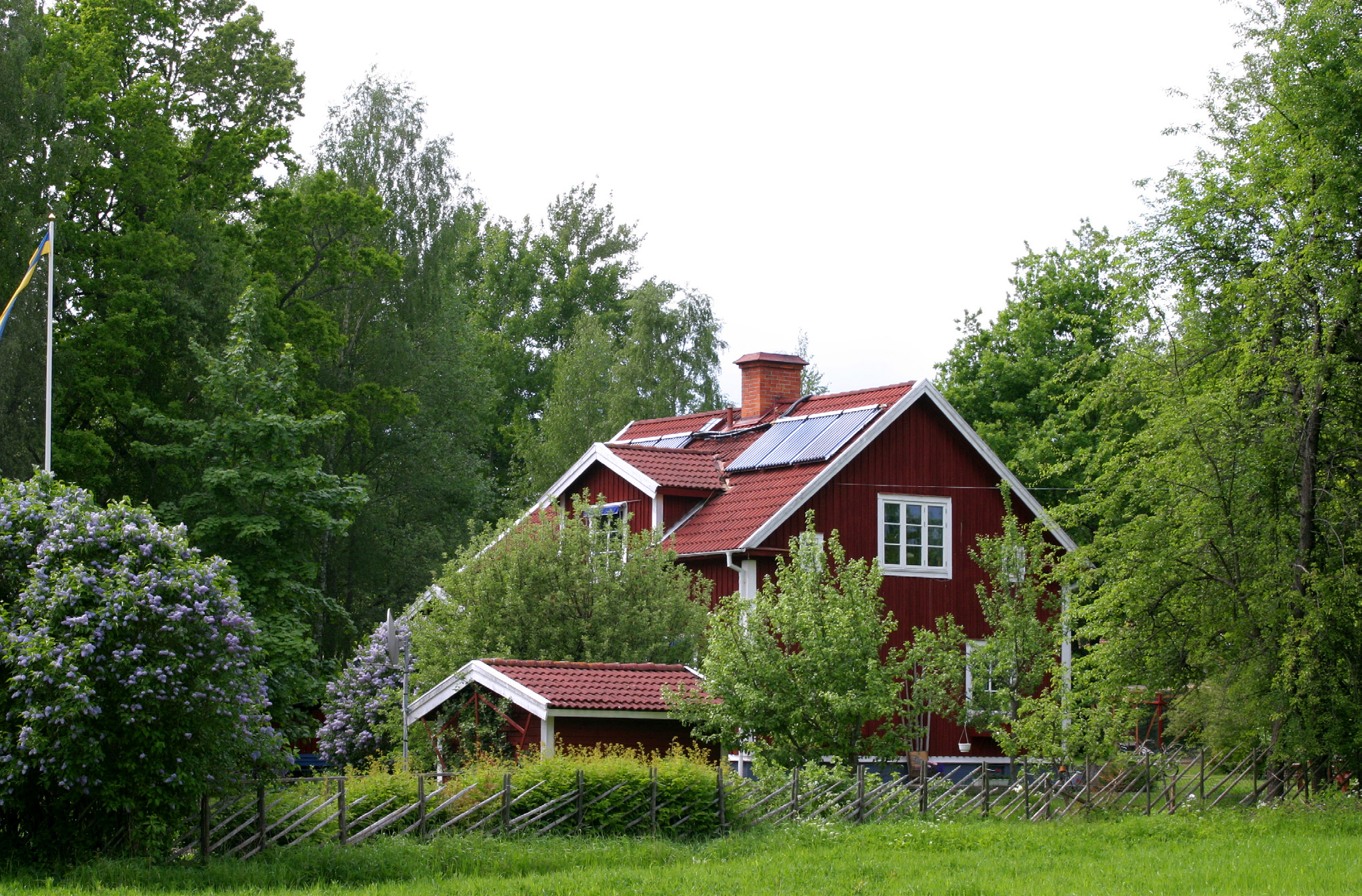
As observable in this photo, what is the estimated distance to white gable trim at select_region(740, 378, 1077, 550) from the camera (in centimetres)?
2658

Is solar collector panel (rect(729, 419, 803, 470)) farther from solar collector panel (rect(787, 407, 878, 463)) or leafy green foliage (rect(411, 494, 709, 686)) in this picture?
leafy green foliage (rect(411, 494, 709, 686))

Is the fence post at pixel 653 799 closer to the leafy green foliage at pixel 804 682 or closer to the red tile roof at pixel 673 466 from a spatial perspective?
the leafy green foliage at pixel 804 682

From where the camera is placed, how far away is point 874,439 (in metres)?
28.2

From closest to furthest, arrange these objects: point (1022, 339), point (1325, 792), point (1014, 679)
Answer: point (1325, 792), point (1014, 679), point (1022, 339)

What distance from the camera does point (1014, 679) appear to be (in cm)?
2562

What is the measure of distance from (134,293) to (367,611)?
15294mm

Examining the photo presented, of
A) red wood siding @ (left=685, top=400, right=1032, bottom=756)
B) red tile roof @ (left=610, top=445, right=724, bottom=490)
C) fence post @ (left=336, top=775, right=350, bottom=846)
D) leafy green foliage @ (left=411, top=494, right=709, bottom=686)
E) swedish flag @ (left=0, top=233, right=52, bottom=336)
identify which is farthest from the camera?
red tile roof @ (left=610, top=445, right=724, bottom=490)

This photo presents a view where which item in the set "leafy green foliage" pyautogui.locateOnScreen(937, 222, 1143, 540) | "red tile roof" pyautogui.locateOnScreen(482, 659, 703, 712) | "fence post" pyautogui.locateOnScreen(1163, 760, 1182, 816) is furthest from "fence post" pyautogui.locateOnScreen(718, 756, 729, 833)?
"leafy green foliage" pyautogui.locateOnScreen(937, 222, 1143, 540)

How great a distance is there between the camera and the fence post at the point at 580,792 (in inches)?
707

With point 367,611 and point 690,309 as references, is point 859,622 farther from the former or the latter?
point 690,309

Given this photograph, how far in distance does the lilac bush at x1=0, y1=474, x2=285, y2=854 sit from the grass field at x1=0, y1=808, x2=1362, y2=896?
79 centimetres

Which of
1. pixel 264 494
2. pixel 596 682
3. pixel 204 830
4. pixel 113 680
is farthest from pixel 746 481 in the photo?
pixel 113 680

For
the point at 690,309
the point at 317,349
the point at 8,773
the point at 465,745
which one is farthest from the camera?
the point at 690,309

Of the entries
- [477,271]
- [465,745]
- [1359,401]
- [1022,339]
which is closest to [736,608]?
[465,745]
